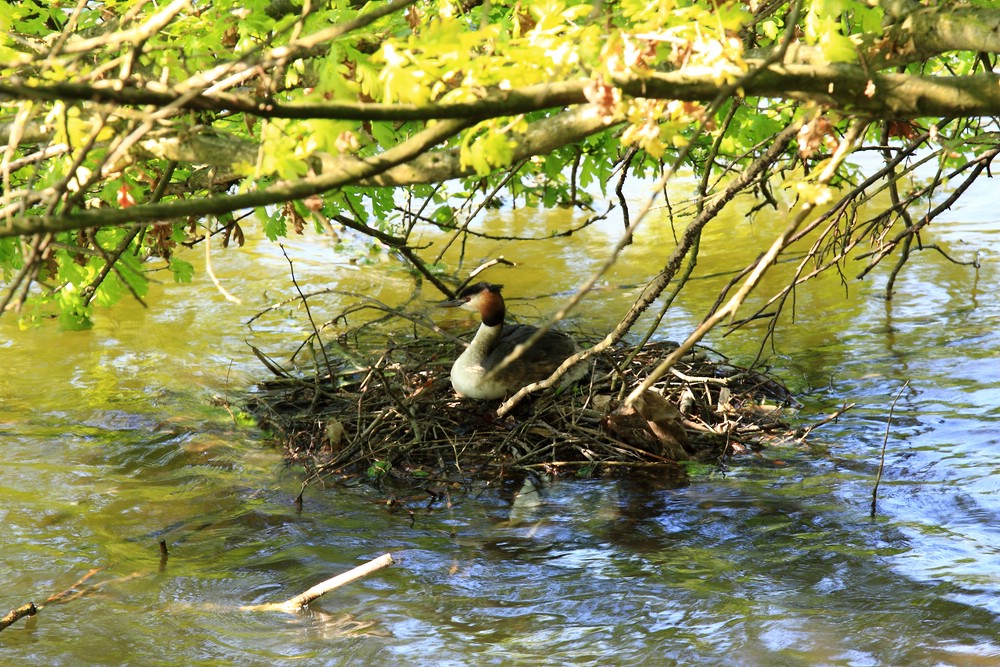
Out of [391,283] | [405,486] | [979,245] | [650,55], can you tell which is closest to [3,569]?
[405,486]

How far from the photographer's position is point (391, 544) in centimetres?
550

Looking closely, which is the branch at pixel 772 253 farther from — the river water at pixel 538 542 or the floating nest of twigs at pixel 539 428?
the floating nest of twigs at pixel 539 428

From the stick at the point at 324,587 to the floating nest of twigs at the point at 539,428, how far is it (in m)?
1.29

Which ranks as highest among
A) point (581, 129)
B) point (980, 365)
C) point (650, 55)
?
point (650, 55)

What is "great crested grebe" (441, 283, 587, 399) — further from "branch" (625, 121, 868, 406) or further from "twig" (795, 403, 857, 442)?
"branch" (625, 121, 868, 406)

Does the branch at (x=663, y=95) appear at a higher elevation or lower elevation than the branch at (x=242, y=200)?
higher

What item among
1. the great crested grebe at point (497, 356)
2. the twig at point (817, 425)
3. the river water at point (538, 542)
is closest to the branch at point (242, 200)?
the river water at point (538, 542)

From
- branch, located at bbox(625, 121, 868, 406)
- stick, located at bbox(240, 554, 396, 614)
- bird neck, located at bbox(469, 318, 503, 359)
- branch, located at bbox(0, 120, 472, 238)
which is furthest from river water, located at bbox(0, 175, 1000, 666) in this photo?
branch, located at bbox(0, 120, 472, 238)

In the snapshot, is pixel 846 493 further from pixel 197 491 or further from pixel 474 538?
pixel 197 491

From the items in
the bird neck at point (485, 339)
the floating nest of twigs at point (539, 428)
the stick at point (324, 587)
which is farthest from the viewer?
the bird neck at point (485, 339)

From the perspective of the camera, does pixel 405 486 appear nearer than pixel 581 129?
No

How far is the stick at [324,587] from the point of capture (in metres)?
4.35

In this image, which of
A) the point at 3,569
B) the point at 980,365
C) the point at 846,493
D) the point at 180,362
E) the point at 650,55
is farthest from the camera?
the point at 180,362

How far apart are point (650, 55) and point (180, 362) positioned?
24.1 ft
